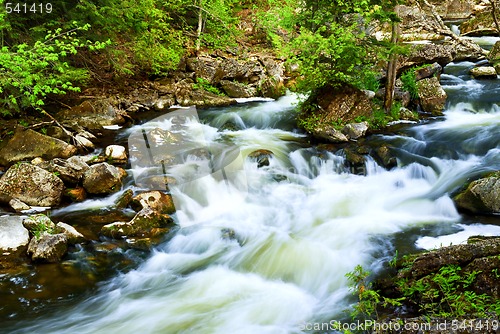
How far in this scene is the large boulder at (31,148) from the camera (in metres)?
8.53

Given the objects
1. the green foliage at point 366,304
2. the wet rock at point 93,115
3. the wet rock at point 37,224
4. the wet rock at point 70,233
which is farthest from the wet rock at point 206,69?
the green foliage at point 366,304

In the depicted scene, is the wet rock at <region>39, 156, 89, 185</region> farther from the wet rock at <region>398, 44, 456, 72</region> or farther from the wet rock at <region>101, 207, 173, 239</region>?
the wet rock at <region>398, 44, 456, 72</region>

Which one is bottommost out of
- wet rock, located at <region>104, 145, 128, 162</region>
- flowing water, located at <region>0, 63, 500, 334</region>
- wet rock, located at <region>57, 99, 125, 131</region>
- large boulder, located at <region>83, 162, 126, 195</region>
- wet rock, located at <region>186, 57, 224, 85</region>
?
flowing water, located at <region>0, 63, 500, 334</region>

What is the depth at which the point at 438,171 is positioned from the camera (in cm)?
860

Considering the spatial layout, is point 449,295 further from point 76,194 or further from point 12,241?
point 76,194

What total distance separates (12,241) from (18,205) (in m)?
1.30

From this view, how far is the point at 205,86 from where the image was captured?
13750 millimetres

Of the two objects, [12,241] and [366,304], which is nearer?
[366,304]

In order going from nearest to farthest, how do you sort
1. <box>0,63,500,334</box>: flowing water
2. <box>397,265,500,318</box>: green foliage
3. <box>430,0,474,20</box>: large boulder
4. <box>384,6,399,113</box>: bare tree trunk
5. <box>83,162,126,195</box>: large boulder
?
1. <box>397,265,500,318</box>: green foliage
2. <box>0,63,500,334</box>: flowing water
3. <box>83,162,126,195</box>: large boulder
4. <box>384,6,399,113</box>: bare tree trunk
5. <box>430,0,474,20</box>: large boulder

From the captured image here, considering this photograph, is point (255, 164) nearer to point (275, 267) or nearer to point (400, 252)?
point (275, 267)

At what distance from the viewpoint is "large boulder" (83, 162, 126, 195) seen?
772cm

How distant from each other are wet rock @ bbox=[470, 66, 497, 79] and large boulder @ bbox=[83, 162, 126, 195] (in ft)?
40.3

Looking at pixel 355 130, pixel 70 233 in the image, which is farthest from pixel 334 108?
pixel 70 233

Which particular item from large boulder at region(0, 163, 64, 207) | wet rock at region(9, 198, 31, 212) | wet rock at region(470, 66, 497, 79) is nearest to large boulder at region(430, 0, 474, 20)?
wet rock at region(470, 66, 497, 79)
